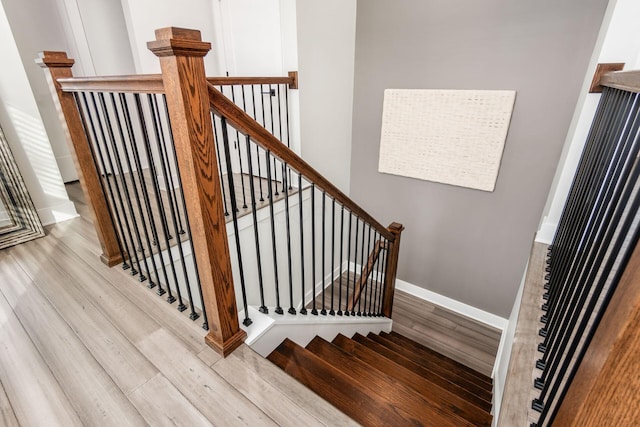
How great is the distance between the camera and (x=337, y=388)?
4.55 ft

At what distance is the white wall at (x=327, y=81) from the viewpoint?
2.99 meters

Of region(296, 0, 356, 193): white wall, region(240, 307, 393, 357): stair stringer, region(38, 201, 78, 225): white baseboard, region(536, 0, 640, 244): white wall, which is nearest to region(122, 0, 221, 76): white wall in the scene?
region(296, 0, 356, 193): white wall

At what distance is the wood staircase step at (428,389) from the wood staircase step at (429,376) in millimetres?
17

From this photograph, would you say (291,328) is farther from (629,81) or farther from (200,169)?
(629,81)

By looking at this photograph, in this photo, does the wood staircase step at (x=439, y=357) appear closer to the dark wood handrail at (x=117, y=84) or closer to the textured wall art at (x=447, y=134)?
the textured wall art at (x=447, y=134)

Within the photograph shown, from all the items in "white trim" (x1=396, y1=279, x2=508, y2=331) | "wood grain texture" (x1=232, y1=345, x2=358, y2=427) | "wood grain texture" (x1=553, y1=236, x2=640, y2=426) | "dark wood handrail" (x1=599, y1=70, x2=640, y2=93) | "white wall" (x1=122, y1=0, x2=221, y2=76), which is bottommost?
"white trim" (x1=396, y1=279, x2=508, y2=331)

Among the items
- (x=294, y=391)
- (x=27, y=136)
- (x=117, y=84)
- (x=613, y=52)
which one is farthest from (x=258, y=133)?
(x=27, y=136)

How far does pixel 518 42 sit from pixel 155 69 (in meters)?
3.26

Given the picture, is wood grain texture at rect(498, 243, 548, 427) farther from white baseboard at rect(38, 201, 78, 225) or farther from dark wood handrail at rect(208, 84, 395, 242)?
white baseboard at rect(38, 201, 78, 225)

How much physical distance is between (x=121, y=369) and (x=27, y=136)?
2.12m

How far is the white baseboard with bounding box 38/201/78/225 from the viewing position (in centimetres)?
247

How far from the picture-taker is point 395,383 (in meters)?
1.63

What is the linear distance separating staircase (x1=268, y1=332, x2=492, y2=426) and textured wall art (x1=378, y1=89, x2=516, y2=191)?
1785 millimetres

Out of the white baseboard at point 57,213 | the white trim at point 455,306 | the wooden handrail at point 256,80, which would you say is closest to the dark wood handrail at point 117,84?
the wooden handrail at point 256,80
